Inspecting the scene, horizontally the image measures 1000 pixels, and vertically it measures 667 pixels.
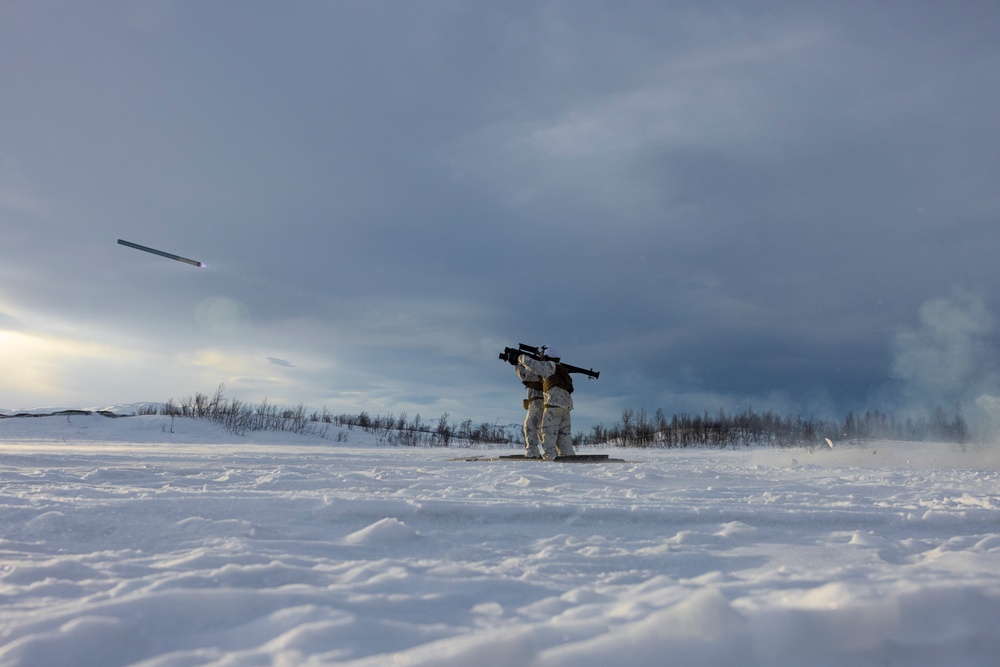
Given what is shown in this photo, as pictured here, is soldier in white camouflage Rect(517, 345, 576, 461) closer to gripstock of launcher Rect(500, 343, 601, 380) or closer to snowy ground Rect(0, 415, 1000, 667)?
gripstock of launcher Rect(500, 343, 601, 380)

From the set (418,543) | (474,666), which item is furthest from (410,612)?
(418,543)

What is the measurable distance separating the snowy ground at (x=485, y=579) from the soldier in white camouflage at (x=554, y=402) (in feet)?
20.5

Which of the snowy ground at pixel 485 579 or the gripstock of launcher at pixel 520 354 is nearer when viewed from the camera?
the snowy ground at pixel 485 579

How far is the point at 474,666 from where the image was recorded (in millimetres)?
1396

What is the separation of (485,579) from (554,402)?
29.2 feet

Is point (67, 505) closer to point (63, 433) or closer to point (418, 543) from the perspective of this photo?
point (418, 543)

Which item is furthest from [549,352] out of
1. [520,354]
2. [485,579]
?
[485,579]

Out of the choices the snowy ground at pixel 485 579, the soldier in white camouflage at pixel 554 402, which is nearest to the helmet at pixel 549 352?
the soldier in white camouflage at pixel 554 402

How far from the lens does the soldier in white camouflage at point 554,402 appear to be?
10867 mm

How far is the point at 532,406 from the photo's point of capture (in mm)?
11781

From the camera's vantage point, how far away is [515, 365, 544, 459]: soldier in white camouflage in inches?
455

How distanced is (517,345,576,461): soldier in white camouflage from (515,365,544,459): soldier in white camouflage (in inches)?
15.5

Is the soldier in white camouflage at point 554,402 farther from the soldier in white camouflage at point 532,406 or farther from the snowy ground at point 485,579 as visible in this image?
the snowy ground at point 485,579

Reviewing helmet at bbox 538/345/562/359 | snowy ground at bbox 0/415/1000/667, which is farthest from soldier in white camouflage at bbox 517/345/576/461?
snowy ground at bbox 0/415/1000/667
